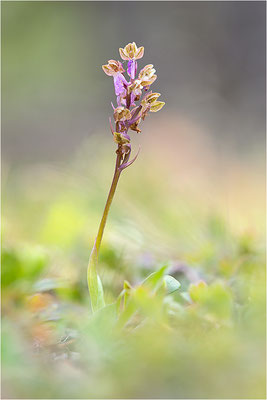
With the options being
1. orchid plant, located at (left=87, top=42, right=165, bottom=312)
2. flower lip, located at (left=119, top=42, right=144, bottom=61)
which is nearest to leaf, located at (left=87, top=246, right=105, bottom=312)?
orchid plant, located at (left=87, top=42, right=165, bottom=312)

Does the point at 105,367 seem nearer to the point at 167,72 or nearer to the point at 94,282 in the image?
the point at 94,282

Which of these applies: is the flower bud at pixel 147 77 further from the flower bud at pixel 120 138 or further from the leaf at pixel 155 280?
the leaf at pixel 155 280

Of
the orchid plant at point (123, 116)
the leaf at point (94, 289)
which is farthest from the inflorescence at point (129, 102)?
the leaf at point (94, 289)

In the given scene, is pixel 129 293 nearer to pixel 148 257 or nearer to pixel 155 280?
pixel 155 280

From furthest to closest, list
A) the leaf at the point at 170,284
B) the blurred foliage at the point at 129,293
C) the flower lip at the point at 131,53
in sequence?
1. the flower lip at the point at 131,53
2. the leaf at the point at 170,284
3. the blurred foliage at the point at 129,293

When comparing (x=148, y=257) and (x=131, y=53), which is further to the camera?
(x=148, y=257)

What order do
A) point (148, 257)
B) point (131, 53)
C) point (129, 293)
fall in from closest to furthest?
point (129, 293), point (131, 53), point (148, 257)

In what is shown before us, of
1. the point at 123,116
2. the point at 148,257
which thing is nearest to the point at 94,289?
the point at 123,116

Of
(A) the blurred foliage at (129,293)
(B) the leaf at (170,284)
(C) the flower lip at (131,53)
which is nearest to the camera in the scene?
(A) the blurred foliage at (129,293)

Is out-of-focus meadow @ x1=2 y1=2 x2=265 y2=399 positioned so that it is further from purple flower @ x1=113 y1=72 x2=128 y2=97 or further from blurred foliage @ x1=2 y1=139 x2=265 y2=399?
purple flower @ x1=113 y1=72 x2=128 y2=97
